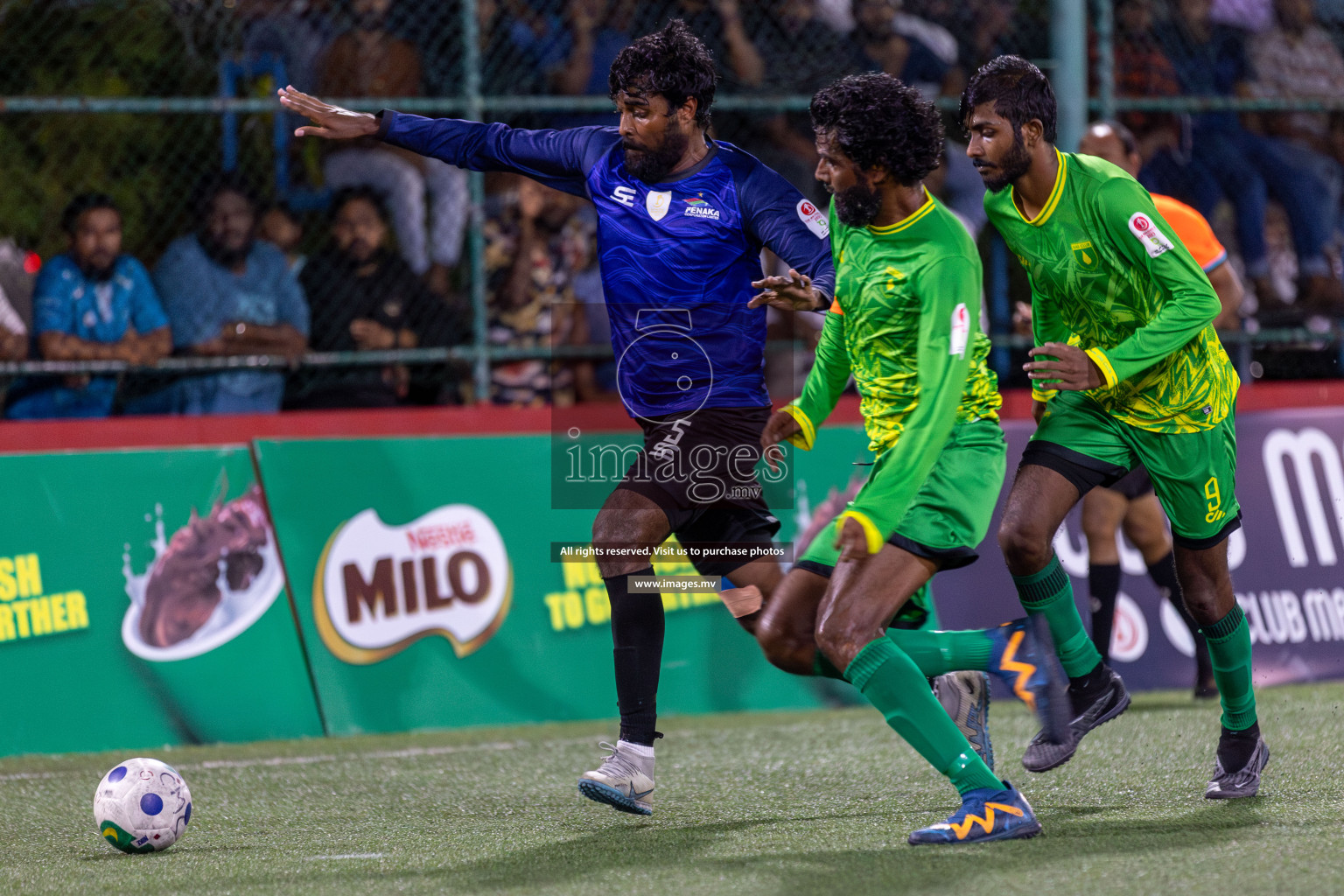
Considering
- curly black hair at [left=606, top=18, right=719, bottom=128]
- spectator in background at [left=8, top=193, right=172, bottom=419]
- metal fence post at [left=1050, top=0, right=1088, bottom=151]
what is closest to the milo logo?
spectator in background at [left=8, top=193, right=172, bottom=419]

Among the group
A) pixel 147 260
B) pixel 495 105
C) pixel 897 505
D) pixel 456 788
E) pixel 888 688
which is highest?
pixel 495 105

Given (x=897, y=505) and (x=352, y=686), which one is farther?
(x=352, y=686)

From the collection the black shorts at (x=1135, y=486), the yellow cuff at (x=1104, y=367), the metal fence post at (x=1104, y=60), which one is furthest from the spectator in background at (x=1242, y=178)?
the yellow cuff at (x=1104, y=367)

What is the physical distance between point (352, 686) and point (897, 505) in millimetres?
3894

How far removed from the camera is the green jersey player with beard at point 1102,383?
4676 millimetres

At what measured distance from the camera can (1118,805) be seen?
15.9ft

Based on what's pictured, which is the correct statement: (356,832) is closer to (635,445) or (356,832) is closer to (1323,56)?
(635,445)

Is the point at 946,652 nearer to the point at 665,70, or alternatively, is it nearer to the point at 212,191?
the point at 665,70

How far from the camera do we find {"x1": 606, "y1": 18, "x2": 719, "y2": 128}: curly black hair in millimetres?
5027

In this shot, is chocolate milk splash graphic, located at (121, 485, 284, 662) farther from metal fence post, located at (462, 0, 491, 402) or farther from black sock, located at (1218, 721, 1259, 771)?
black sock, located at (1218, 721, 1259, 771)

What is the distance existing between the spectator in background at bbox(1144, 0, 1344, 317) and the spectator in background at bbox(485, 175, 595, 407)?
3326 mm

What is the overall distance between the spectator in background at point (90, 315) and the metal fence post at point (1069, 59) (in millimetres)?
4797

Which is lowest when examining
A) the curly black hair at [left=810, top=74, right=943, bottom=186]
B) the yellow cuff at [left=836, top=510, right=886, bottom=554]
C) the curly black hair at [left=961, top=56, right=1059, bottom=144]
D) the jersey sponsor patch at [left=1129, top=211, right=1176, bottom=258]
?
the yellow cuff at [left=836, top=510, right=886, bottom=554]

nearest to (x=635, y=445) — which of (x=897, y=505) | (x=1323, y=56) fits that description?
(x=897, y=505)
